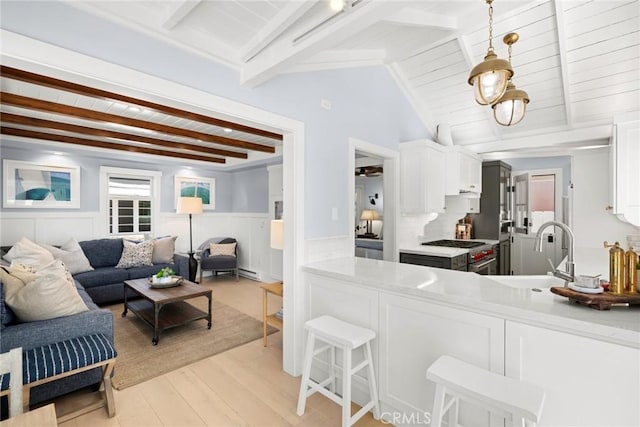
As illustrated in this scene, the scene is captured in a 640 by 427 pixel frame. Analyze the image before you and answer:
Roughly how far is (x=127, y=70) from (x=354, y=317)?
213 centimetres

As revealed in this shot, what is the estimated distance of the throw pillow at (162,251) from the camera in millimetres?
5301

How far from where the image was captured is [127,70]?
1.77 metres

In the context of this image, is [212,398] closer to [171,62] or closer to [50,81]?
[171,62]

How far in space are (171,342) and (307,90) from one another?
9.66ft

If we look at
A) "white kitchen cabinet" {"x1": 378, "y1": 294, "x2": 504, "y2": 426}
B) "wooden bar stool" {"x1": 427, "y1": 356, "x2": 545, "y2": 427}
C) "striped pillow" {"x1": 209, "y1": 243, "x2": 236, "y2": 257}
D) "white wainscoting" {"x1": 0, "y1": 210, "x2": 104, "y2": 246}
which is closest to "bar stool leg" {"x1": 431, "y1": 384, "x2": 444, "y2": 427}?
"wooden bar stool" {"x1": 427, "y1": 356, "x2": 545, "y2": 427}

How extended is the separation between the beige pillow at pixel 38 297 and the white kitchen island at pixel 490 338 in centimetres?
197

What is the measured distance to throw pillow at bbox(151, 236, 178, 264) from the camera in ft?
17.4

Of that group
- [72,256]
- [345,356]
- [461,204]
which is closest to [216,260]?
[72,256]

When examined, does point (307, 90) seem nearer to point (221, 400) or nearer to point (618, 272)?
point (618, 272)

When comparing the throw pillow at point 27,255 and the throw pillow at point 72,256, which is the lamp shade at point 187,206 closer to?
the throw pillow at point 72,256

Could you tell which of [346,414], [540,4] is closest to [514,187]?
[540,4]

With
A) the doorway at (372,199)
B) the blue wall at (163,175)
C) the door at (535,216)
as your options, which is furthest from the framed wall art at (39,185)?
the door at (535,216)

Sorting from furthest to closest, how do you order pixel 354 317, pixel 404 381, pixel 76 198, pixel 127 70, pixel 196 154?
1. pixel 196 154
2. pixel 76 198
3. pixel 354 317
4. pixel 404 381
5. pixel 127 70

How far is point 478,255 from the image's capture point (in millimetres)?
4141
